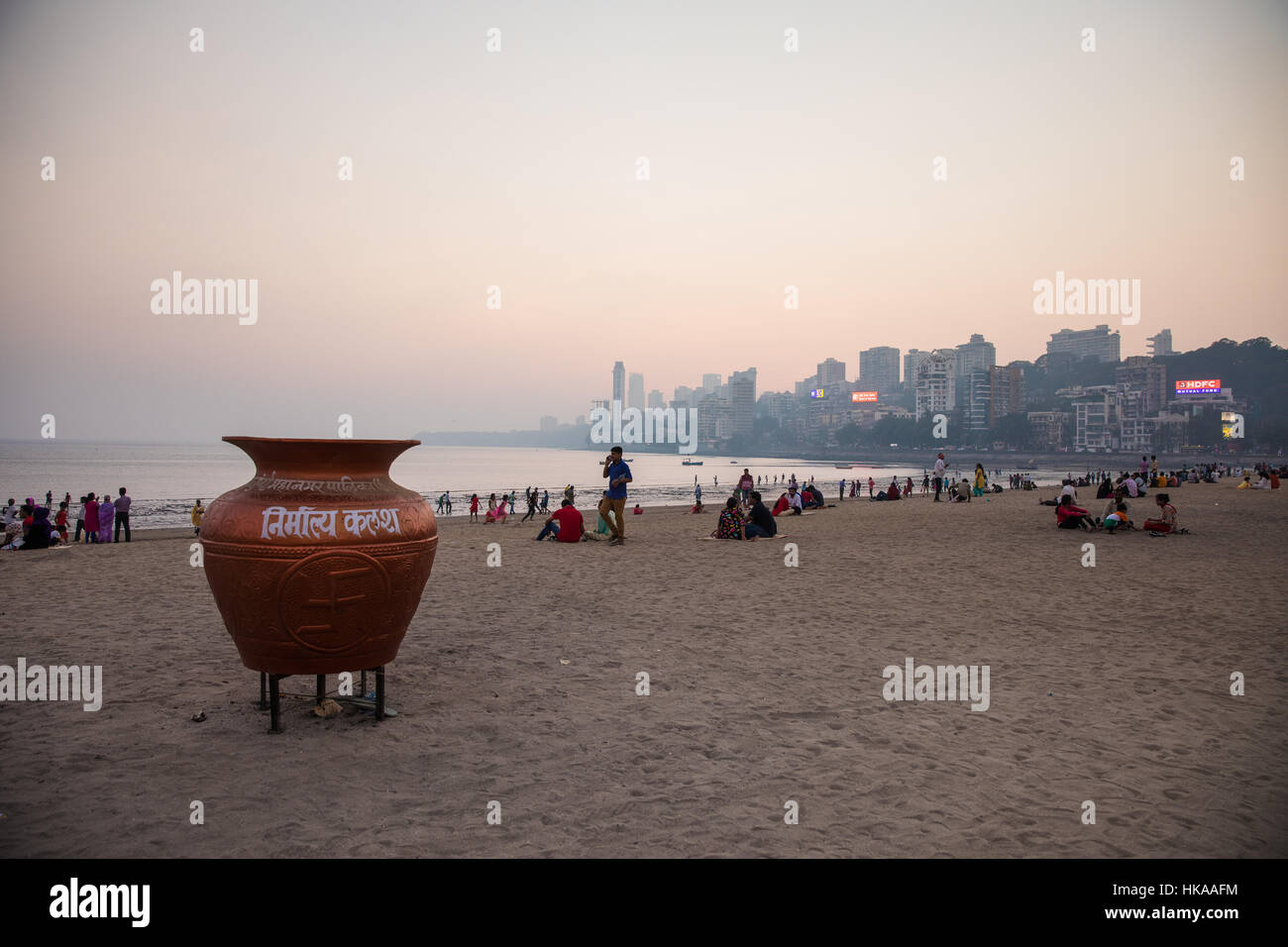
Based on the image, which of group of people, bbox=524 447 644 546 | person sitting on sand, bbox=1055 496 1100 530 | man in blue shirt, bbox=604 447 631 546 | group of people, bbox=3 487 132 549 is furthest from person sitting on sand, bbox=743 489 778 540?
group of people, bbox=3 487 132 549

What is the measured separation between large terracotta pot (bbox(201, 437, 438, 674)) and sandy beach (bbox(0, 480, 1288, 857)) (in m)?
0.72

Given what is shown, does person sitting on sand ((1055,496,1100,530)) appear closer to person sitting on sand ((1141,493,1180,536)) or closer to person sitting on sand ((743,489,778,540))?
person sitting on sand ((1141,493,1180,536))

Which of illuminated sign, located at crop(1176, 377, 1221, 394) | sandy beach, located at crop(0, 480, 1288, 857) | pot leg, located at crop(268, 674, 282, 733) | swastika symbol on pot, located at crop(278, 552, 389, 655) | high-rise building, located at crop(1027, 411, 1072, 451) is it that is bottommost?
sandy beach, located at crop(0, 480, 1288, 857)

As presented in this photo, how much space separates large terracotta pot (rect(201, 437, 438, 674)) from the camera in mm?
4688

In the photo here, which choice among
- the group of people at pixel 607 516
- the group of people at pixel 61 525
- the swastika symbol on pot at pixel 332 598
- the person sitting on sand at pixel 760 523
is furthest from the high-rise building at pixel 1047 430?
the swastika symbol on pot at pixel 332 598

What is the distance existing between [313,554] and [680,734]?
282 cm

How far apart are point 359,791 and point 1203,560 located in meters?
16.2

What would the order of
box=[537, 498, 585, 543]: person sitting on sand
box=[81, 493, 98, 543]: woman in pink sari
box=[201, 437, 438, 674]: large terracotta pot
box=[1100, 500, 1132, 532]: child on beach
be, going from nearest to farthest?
1. box=[201, 437, 438, 674]: large terracotta pot
2. box=[537, 498, 585, 543]: person sitting on sand
3. box=[1100, 500, 1132, 532]: child on beach
4. box=[81, 493, 98, 543]: woman in pink sari

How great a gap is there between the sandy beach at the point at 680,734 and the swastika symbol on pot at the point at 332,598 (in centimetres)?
77

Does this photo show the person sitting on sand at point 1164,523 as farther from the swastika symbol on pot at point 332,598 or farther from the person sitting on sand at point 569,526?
the swastika symbol on pot at point 332,598

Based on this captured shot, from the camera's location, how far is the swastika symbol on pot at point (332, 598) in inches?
185

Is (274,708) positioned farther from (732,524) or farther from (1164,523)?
(1164,523)

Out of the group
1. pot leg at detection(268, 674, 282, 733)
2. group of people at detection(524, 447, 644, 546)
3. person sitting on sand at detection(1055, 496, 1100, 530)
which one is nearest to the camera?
pot leg at detection(268, 674, 282, 733)
